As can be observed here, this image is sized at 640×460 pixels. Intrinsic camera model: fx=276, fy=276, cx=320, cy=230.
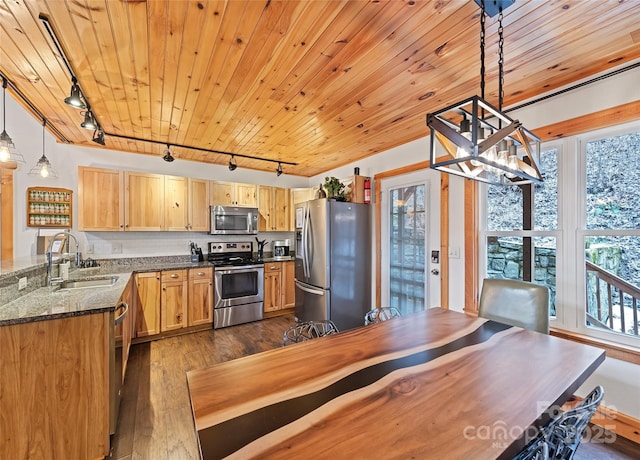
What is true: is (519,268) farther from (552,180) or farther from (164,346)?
(164,346)

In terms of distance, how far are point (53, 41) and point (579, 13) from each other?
2.90m

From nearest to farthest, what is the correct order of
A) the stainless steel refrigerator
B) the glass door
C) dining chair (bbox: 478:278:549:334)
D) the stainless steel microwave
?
dining chair (bbox: 478:278:549:334)
the glass door
the stainless steel refrigerator
the stainless steel microwave

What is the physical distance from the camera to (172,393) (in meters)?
2.37

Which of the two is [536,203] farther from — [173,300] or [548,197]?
[173,300]

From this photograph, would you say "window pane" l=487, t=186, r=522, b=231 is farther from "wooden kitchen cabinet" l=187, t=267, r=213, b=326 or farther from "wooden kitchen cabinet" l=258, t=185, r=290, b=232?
"wooden kitchen cabinet" l=187, t=267, r=213, b=326

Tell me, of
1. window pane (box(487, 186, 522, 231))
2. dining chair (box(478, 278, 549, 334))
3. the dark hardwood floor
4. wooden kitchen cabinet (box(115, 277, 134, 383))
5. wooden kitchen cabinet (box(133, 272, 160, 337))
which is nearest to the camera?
the dark hardwood floor

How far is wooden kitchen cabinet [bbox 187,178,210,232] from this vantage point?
4.09m

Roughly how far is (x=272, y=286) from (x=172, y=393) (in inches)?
A: 86.4

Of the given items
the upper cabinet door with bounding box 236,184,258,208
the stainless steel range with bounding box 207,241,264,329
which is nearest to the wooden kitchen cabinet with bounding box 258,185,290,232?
the upper cabinet door with bounding box 236,184,258,208

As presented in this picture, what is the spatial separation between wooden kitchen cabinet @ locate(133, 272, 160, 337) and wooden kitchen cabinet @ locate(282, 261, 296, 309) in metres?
1.80

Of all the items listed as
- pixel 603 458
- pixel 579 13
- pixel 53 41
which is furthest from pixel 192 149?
pixel 603 458

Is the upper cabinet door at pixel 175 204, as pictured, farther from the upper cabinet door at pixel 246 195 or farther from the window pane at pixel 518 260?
the window pane at pixel 518 260

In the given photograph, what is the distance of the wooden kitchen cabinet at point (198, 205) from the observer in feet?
13.4

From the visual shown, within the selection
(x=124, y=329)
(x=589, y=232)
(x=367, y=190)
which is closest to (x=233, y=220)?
(x=367, y=190)
